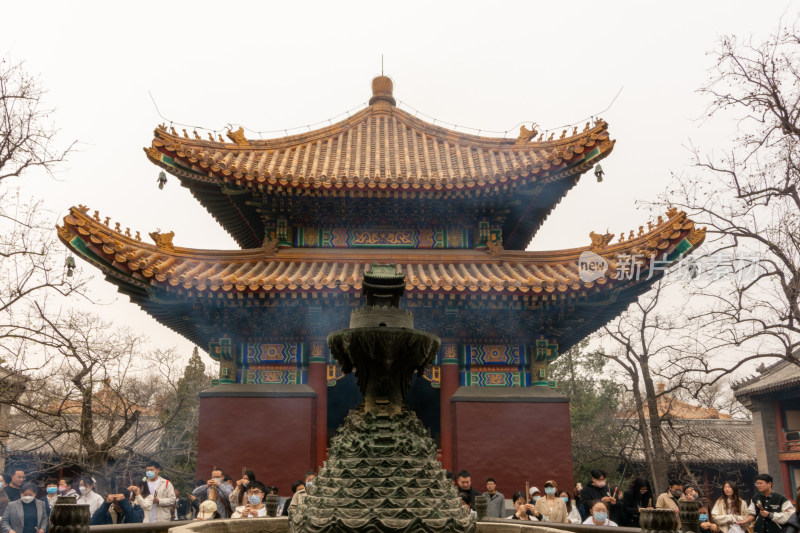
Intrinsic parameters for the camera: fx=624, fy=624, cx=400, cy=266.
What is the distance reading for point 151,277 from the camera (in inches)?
386

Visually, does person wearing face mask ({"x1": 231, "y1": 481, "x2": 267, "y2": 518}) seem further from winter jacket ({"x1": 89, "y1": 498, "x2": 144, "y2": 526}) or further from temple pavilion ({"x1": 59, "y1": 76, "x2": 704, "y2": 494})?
temple pavilion ({"x1": 59, "y1": 76, "x2": 704, "y2": 494})

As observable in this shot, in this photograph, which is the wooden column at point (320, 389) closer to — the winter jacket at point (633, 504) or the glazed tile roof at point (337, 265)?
the glazed tile roof at point (337, 265)

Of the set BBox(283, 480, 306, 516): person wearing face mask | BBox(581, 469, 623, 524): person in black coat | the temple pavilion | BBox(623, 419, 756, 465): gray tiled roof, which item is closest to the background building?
BBox(623, 419, 756, 465): gray tiled roof

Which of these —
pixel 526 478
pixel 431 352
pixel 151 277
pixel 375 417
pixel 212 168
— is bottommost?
pixel 526 478

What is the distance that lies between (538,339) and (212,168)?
6548mm

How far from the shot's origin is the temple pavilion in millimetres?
10070

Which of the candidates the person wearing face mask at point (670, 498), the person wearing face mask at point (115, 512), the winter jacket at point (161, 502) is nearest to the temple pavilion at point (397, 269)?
the winter jacket at point (161, 502)

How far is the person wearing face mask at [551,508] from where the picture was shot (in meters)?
7.83

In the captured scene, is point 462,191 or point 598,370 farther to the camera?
point 598,370

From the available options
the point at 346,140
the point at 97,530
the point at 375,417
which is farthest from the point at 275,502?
the point at 346,140

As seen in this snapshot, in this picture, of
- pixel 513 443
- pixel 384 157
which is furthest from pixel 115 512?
pixel 384 157

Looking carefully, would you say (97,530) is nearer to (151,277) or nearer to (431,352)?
(431,352)

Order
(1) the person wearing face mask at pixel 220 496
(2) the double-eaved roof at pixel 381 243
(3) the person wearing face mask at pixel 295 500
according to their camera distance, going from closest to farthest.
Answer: (3) the person wearing face mask at pixel 295 500 → (1) the person wearing face mask at pixel 220 496 → (2) the double-eaved roof at pixel 381 243

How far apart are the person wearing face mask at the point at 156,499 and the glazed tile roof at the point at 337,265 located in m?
2.85
